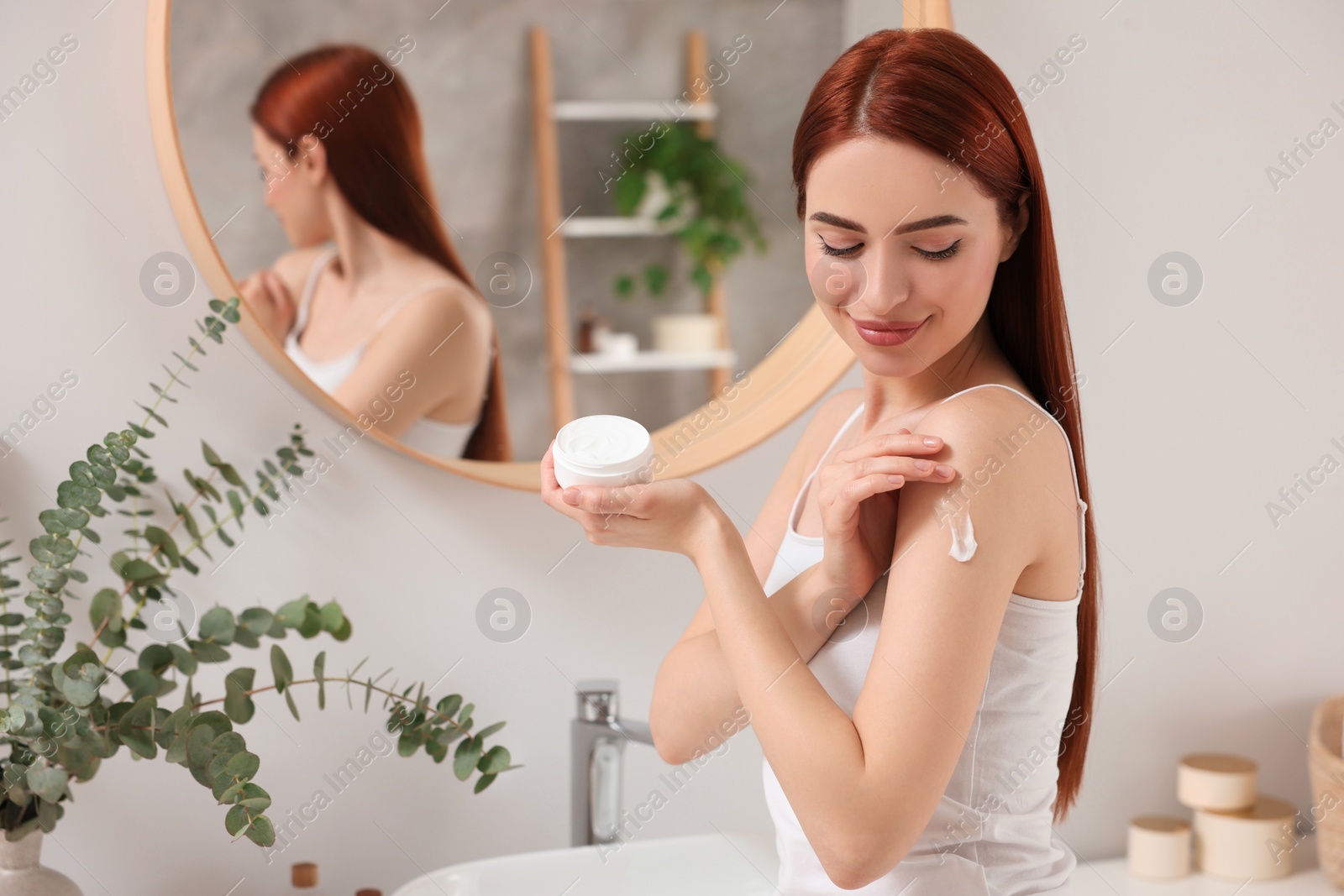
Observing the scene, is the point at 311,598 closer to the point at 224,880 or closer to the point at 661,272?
the point at 224,880

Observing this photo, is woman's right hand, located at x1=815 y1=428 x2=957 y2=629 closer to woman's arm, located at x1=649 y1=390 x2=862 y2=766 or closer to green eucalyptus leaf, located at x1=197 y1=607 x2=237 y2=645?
woman's arm, located at x1=649 y1=390 x2=862 y2=766

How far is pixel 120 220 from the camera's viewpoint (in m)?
0.90

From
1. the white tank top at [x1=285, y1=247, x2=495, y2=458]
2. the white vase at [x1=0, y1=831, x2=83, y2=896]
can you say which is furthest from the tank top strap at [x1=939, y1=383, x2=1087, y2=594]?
the white vase at [x1=0, y1=831, x2=83, y2=896]

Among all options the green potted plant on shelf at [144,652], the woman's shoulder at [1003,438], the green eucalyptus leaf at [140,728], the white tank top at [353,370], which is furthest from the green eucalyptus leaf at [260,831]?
the woman's shoulder at [1003,438]

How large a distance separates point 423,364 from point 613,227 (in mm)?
488

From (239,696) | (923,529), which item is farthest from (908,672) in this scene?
(239,696)

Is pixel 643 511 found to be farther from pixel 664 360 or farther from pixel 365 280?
pixel 664 360

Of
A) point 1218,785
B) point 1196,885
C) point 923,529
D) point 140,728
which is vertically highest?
point 923,529

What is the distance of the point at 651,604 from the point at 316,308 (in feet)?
1.41

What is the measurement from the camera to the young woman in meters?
0.60

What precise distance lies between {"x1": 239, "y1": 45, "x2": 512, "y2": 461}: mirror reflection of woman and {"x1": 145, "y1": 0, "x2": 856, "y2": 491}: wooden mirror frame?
0.08ft

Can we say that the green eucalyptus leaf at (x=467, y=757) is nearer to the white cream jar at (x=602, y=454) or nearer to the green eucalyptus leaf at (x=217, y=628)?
the green eucalyptus leaf at (x=217, y=628)

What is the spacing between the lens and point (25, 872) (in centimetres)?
80

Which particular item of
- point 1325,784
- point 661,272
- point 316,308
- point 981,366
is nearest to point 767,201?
point 661,272
